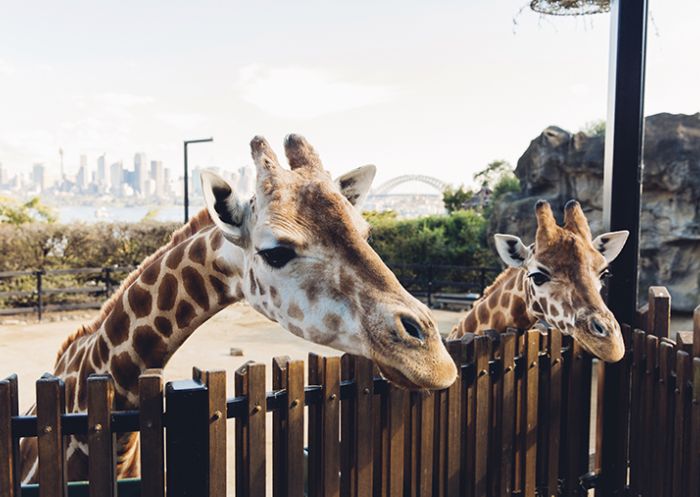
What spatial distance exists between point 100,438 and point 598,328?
2.51 meters

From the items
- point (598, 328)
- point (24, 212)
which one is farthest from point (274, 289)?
point (24, 212)

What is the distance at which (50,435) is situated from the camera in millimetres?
1882

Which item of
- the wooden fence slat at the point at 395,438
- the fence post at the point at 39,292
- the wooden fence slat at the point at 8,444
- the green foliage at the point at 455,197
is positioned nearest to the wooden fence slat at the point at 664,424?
the wooden fence slat at the point at 395,438

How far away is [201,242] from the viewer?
7.89 feet

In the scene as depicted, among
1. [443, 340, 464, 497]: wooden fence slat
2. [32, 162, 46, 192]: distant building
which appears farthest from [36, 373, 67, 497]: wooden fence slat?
[32, 162, 46, 192]: distant building

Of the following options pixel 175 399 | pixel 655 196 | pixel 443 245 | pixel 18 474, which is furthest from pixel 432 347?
pixel 443 245

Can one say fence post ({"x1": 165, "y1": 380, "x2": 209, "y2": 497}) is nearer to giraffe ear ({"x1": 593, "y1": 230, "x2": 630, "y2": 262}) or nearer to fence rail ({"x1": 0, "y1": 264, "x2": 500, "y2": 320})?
giraffe ear ({"x1": 593, "y1": 230, "x2": 630, "y2": 262})

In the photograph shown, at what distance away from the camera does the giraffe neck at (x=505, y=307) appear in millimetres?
3936

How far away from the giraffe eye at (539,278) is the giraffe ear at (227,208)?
7.01 ft

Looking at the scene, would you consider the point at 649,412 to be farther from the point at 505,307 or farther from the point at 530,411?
the point at 505,307

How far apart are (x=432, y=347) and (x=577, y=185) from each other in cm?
1082

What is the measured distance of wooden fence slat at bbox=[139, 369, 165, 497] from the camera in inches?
77.6

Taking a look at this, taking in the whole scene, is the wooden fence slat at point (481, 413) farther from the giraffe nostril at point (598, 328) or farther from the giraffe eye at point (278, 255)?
the giraffe eye at point (278, 255)

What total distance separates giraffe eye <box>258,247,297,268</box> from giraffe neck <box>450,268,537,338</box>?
2.22m
